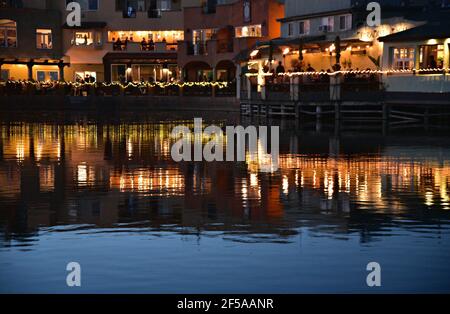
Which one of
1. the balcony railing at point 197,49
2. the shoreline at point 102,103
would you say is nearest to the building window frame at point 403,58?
the shoreline at point 102,103

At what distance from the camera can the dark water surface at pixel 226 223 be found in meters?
12.3

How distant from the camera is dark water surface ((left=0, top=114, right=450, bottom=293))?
12.3 metres

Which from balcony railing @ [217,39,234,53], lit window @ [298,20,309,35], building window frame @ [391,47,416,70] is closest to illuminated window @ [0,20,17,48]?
balcony railing @ [217,39,234,53]

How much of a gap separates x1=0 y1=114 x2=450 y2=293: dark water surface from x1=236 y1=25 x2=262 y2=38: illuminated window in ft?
155

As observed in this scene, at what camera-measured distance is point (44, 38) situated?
90750 mm

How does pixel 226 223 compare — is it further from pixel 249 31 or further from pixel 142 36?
pixel 142 36

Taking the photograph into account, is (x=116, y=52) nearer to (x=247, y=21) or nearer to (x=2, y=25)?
(x=2, y=25)

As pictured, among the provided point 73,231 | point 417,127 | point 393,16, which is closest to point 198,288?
point 73,231

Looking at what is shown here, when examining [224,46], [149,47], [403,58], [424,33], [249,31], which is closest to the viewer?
[424,33]

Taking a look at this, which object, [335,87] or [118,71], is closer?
[335,87]

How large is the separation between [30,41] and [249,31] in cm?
2361

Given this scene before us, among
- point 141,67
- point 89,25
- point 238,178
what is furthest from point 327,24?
point 238,178
